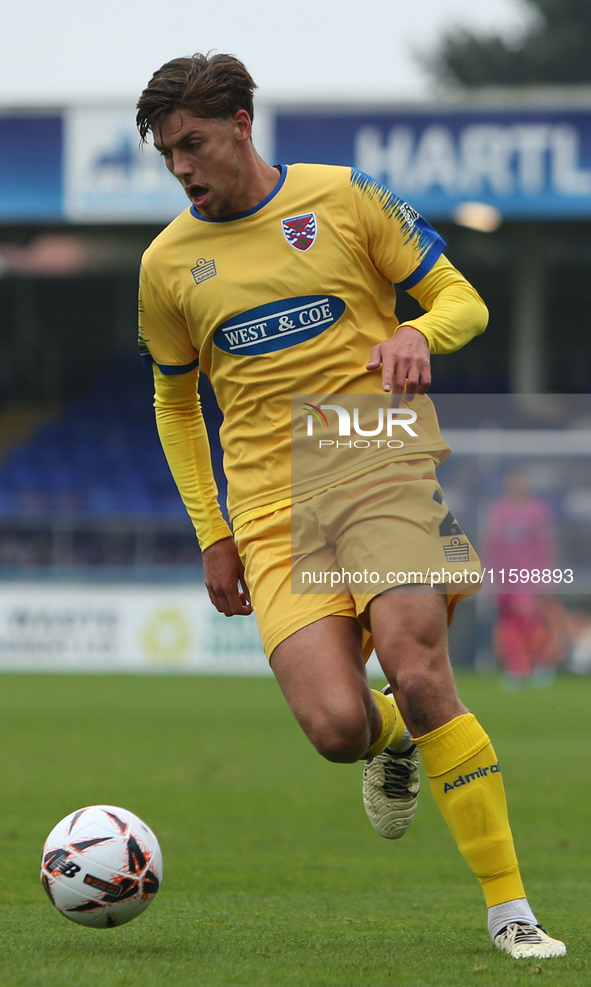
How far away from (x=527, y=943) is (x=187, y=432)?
1.92 m

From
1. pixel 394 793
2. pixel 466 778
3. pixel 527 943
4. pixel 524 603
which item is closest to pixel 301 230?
pixel 466 778

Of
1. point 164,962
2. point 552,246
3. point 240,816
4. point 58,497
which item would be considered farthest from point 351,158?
point 164,962

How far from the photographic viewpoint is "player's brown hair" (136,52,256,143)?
382 cm

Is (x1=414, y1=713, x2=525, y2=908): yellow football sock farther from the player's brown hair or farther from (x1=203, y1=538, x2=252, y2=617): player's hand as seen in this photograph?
the player's brown hair

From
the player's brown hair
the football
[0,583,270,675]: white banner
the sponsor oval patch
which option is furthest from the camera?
[0,583,270,675]: white banner

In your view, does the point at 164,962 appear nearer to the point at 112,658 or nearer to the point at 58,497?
the point at 112,658

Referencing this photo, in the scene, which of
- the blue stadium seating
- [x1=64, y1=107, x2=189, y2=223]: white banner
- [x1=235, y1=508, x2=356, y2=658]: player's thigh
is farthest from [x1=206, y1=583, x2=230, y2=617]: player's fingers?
the blue stadium seating

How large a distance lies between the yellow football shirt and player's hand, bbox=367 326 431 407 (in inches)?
10.8

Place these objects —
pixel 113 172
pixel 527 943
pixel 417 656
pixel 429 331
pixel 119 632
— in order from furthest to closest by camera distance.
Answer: pixel 113 172
pixel 119 632
pixel 429 331
pixel 417 656
pixel 527 943

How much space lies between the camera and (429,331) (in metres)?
3.70

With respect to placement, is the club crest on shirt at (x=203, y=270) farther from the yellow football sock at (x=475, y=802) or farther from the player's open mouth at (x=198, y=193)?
the yellow football sock at (x=475, y=802)

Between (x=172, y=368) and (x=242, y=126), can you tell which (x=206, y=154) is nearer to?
(x=242, y=126)

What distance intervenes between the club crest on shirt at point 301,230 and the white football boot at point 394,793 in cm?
146

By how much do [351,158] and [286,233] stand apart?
1380 centimetres
